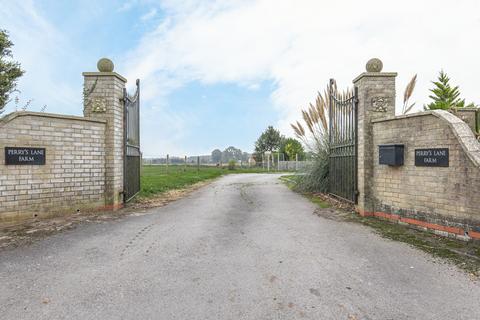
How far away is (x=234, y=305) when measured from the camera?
2363mm

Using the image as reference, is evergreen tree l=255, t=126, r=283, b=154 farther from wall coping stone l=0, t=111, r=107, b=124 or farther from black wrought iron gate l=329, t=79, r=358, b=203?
wall coping stone l=0, t=111, r=107, b=124

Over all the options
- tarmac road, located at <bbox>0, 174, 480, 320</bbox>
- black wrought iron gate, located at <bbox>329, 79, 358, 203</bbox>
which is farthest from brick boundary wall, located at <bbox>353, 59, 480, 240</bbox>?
tarmac road, located at <bbox>0, 174, 480, 320</bbox>

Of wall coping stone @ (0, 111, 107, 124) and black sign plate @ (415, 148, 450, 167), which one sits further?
wall coping stone @ (0, 111, 107, 124)

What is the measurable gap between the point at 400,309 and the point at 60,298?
2895 millimetres

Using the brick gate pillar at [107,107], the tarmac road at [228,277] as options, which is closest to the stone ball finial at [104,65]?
the brick gate pillar at [107,107]

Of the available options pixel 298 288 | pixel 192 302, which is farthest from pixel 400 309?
pixel 192 302

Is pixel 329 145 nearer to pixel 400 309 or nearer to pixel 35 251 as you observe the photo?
pixel 400 309

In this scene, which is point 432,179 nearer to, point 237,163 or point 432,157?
point 432,157

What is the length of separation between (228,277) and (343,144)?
5580mm

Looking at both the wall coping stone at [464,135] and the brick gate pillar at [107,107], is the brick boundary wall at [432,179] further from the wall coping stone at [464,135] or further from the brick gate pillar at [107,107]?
the brick gate pillar at [107,107]

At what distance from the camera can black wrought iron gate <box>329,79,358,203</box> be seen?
6671mm

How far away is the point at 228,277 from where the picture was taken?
2.91 m

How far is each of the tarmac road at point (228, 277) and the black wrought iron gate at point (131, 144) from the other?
254 centimetres

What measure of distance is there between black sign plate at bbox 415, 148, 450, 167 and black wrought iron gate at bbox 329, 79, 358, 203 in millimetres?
1636
